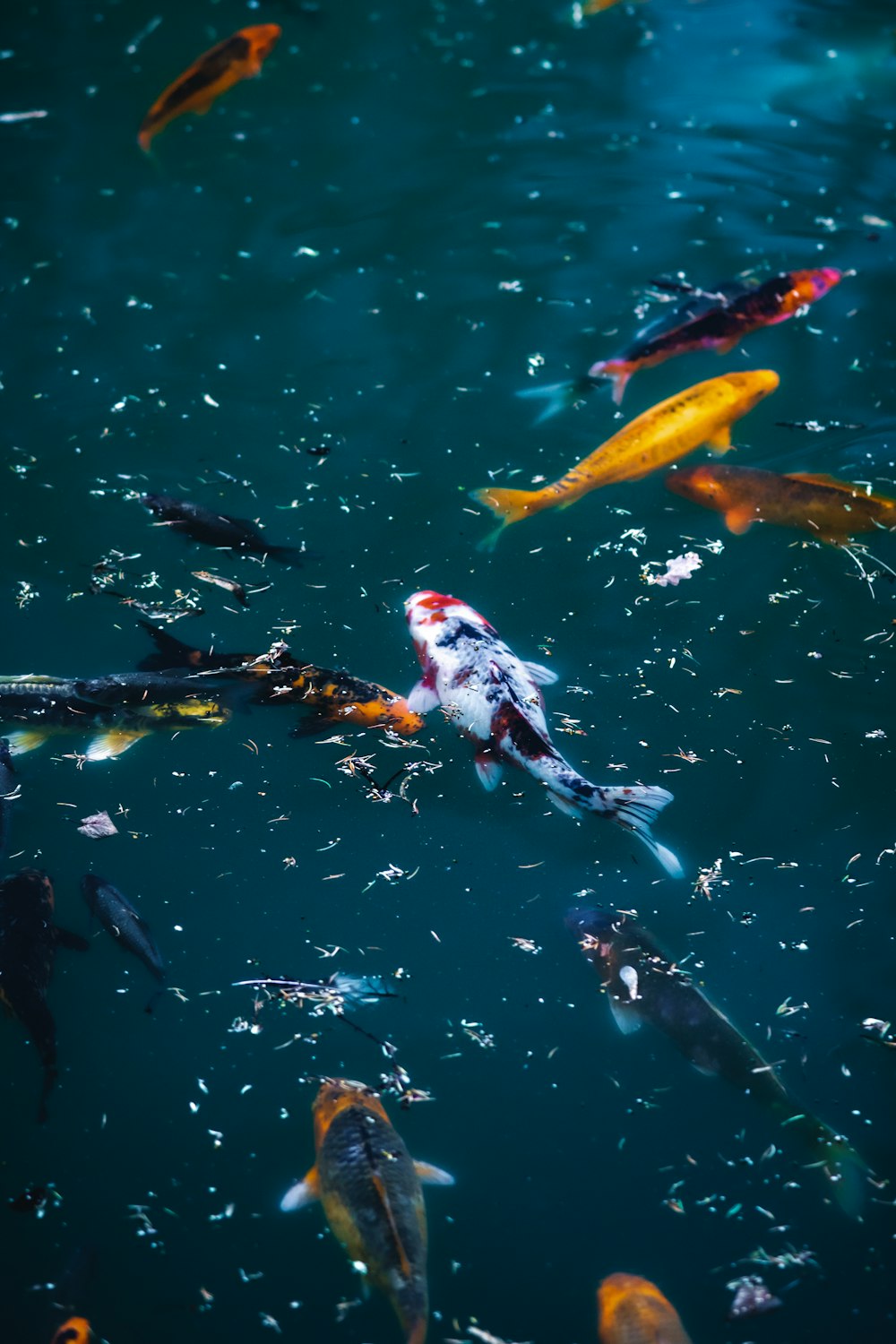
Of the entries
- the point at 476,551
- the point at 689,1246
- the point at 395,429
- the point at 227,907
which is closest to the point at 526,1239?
the point at 689,1246

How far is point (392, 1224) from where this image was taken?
9.24 ft

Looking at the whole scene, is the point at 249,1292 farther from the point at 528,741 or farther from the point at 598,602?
the point at 598,602

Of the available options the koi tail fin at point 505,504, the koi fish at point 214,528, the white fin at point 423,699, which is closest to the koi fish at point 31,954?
the white fin at point 423,699

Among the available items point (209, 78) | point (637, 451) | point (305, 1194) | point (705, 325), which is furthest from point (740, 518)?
point (209, 78)

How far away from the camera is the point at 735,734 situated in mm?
4219

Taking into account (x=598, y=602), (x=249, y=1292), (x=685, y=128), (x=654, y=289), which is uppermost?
(x=685, y=128)

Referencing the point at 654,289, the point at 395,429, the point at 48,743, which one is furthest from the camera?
the point at 654,289

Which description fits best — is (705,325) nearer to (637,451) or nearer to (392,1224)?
(637,451)

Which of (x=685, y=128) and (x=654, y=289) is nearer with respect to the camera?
(x=654, y=289)

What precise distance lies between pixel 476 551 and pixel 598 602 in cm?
70

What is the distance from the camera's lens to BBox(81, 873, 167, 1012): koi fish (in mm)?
3629

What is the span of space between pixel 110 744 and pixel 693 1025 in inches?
105

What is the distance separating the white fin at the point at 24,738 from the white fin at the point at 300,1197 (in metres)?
2.20

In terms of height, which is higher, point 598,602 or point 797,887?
point 598,602
